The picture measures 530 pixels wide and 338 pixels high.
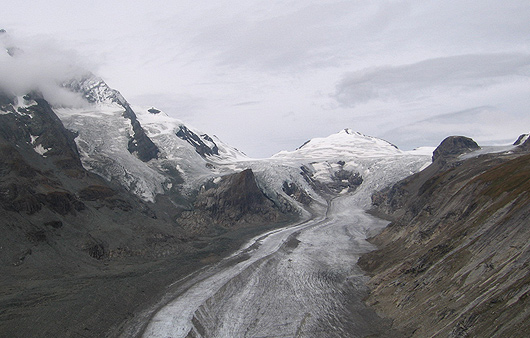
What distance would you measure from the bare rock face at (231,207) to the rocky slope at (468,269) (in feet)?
173

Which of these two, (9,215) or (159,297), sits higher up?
(9,215)

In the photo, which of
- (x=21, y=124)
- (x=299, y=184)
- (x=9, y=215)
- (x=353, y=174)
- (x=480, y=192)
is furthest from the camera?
(x=353, y=174)

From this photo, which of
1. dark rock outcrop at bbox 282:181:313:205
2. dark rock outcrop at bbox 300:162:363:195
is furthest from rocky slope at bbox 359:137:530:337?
dark rock outcrop at bbox 300:162:363:195

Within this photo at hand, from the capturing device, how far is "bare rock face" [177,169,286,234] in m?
98.6

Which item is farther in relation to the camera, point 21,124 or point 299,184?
point 299,184

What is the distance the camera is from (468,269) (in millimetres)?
28219

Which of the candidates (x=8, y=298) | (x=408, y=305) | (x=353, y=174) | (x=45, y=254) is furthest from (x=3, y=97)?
(x=353, y=174)

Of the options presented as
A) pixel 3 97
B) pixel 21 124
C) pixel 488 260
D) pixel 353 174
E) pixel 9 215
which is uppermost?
pixel 3 97

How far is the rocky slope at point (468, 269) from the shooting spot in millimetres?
21156

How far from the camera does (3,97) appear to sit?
91812mm

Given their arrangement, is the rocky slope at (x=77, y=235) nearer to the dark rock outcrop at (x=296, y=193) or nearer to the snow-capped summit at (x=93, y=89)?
the dark rock outcrop at (x=296, y=193)

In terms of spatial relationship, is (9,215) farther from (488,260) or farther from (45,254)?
(488,260)

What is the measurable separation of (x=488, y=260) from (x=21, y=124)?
91748 millimetres

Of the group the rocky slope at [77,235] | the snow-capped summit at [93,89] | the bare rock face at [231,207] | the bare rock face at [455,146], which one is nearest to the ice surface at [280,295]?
the rocky slope at [77,235]
